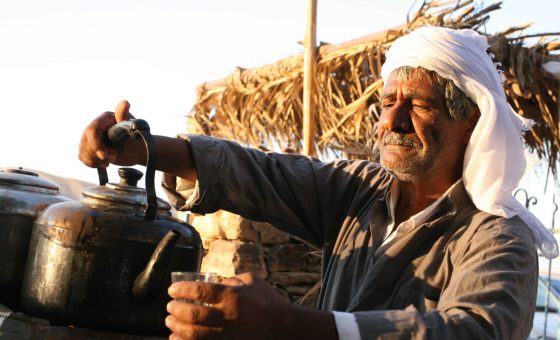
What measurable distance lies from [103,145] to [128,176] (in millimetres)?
221

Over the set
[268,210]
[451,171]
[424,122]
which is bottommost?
[268,210]

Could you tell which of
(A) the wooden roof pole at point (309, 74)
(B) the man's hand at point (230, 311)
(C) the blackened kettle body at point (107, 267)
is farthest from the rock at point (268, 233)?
(B) the man's hand at point (230, 311)

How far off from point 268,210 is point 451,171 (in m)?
0.63

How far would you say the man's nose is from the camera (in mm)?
2326

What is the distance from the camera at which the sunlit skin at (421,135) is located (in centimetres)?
233

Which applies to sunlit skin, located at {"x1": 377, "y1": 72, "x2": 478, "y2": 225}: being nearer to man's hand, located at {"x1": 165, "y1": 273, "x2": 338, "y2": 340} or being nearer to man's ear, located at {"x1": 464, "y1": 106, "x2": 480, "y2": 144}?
man's ear, located at {"x1": 464, "y1": 106, "x2": 480, "y2": 144}

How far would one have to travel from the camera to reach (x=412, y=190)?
99.2 inches

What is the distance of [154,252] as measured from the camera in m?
1.90

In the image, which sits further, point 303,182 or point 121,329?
point 303,182

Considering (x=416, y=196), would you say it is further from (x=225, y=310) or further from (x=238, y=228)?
(x=238, y=228)

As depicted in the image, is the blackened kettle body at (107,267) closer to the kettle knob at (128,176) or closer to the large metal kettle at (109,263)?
the large metal kettle at (109,263)

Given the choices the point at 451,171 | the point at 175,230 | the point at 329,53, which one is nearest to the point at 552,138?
the point at 329,53

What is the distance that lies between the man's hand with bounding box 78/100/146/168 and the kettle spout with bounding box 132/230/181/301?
50cm

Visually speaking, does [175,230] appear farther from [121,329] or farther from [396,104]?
[396,104]
